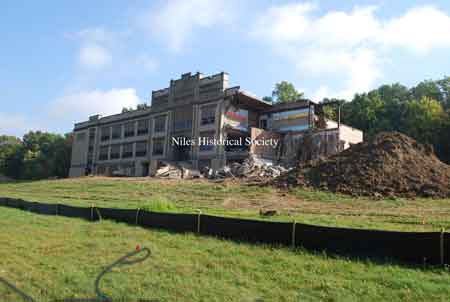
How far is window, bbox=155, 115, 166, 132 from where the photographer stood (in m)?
47.8

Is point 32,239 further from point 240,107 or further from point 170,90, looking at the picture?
point 170,90

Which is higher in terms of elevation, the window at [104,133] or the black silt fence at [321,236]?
the window at [104,133]

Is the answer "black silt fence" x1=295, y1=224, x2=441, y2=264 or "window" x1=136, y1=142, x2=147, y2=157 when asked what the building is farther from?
"black silt fence" x1=295, y1=224, x2=441, y2=264

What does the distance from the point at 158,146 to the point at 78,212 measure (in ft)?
108

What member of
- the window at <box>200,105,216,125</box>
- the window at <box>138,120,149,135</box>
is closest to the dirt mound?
the window at <box>200,105,216,125</box>

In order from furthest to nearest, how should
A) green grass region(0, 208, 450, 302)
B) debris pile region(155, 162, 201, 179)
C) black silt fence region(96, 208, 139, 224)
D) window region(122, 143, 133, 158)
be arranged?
window region(122, 143, 133, 158) < debris pile region(155, 162, 201, 179) < black silt fence region(96, 208, 139, 224) < green grass region(0, 208, 450, 302)

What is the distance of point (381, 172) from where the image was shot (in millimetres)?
22312

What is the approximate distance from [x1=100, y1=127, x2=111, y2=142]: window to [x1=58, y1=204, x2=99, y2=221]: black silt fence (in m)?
41.6

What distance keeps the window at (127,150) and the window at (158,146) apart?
495 cm

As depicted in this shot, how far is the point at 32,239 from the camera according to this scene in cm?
1102

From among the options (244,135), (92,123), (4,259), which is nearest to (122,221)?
(4,259)

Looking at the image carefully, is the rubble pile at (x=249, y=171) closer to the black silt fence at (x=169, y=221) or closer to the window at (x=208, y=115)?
the window at (x=208, y=115)

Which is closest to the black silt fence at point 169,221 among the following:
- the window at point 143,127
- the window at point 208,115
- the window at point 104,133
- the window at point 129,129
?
the window at point 208,115

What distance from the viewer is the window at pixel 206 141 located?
41.6 m
